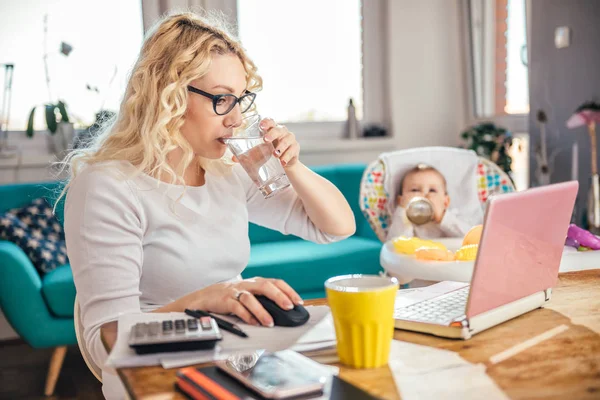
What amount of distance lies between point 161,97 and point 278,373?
2.56 ft

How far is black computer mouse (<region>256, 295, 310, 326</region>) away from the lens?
0.93 meters

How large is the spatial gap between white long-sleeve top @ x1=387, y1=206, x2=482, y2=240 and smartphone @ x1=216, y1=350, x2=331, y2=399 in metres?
1.84

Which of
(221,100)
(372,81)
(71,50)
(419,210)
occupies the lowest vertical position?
(419,210)

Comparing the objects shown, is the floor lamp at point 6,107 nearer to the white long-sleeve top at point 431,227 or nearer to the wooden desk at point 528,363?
the white long-sleeve top at point 431,227

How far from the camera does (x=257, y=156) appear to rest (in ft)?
4.00

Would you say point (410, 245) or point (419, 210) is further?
point (419, 210)

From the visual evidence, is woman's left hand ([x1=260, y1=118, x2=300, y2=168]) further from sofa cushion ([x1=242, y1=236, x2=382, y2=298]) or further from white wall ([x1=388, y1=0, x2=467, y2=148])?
white wall ([x1=388, y1=0, x2=467, y2=148])

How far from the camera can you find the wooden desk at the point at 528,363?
723mm

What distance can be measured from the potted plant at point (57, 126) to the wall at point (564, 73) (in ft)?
8.31

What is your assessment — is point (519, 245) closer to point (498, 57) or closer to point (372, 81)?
point (498, 57)

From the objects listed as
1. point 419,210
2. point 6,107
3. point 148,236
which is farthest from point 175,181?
point 6,107

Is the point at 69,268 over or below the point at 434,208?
below

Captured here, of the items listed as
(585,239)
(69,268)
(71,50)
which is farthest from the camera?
(71,50)

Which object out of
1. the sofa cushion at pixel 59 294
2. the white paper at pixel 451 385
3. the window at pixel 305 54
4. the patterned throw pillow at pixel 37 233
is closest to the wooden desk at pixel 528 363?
the white paper at pixel 451 385
